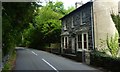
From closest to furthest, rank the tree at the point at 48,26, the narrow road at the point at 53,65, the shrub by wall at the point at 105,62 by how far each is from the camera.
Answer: the shrub by wall at the point at 105,62
the narrow road at the point at 53,65
the tree at the point at 48,26

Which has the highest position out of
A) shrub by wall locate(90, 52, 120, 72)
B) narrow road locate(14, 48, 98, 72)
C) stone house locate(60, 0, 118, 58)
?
stone house locate(60, 0, 118, 58)

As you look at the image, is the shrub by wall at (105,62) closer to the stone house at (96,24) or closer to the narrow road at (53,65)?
the narrow road at (53,65)

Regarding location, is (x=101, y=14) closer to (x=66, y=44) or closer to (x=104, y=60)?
(x=104, y=60)

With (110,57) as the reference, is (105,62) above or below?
below

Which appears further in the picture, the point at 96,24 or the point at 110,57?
the point at 96,24

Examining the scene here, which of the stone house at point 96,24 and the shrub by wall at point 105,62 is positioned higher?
the stone house at point 96,24

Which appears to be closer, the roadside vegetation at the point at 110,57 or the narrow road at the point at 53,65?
the roadside vegetation at the point at 110,57

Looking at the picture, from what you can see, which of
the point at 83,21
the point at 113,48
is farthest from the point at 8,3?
the point at 83,21

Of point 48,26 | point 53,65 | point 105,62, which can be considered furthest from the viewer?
point 48,26

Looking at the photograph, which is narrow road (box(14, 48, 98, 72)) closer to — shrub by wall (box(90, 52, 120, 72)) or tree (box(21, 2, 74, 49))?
shrub by wall (box(90, 52, 120, 72))

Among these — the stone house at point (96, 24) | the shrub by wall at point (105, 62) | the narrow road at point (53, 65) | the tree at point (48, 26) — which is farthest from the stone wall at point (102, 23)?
the tree at point (48, 26)

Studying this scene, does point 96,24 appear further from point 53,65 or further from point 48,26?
point 48,26

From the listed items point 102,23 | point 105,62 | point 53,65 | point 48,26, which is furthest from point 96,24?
point 48,26

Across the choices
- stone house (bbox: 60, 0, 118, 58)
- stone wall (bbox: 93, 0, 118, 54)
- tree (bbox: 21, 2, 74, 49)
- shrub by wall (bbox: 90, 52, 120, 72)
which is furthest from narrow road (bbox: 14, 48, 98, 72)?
tree (bbox: 21, 2, 74, 49)
